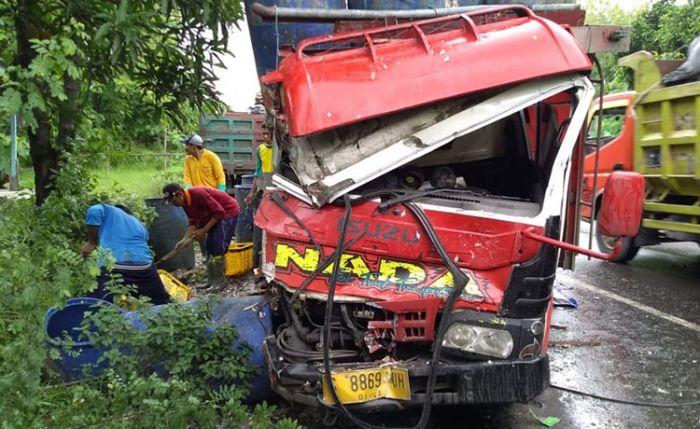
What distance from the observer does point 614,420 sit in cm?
305

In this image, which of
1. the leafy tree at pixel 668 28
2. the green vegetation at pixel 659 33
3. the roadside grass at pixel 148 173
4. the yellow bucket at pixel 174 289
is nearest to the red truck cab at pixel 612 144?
the green vegetation at pixel 659 33

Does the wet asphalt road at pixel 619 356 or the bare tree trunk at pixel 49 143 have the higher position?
the bare tree trunk at pixel 49 143

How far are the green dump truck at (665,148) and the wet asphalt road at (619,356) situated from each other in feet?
2.30

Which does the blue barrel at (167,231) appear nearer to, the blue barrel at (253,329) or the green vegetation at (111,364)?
the green vegetation at (111,364)

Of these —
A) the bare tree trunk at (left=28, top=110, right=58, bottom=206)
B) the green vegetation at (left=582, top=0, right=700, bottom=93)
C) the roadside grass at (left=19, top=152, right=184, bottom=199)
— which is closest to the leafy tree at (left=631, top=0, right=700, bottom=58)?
the green vegetation at (left=582, top=0, right=700, bottom=93)

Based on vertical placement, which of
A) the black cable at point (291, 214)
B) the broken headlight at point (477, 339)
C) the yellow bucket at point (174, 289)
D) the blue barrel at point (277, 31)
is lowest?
the yellow bucket at point (174, 289)

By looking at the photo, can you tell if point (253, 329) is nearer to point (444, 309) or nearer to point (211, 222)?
point (444, 309)

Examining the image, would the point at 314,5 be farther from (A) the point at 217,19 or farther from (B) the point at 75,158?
(B) the point at 75,158

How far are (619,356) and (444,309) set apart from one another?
2.30 m

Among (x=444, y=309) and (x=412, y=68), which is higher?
(x=412, y=68)

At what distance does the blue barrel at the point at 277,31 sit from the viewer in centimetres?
317

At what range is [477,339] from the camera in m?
2.42

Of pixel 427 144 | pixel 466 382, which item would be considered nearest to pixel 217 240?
pixel 427 144

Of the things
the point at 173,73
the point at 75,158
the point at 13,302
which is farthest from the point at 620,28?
the point at 75,158
